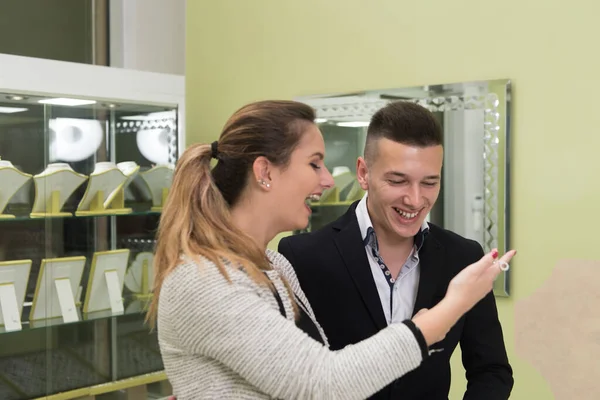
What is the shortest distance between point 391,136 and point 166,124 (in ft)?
6.30

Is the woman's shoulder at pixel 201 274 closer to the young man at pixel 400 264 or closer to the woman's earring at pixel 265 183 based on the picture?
the woman's earring at pixel 265 183

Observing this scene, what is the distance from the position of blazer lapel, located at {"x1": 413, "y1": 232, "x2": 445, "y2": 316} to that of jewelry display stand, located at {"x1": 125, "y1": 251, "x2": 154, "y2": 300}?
194 cm

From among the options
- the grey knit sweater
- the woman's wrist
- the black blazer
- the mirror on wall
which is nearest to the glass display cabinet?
the mirror on wall

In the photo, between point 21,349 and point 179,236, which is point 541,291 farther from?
point 21,349

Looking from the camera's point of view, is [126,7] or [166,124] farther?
[126,7]

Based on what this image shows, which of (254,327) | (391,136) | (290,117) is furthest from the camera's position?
(391,136)

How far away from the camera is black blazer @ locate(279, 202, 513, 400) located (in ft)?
5.86

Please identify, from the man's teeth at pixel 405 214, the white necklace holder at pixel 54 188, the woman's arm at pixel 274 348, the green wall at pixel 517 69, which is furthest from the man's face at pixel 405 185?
the white necklace holder at pixel 54 188

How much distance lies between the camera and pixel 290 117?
158cm

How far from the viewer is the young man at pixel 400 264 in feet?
5.90

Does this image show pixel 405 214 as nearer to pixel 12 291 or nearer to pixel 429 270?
pixel 429 270

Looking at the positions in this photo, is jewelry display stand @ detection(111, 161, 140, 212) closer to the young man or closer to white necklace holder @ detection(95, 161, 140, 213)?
white necklace holder @ detection(95, 161, 140, 213)

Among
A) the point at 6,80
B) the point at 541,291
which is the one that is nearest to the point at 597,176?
the point at 541,291

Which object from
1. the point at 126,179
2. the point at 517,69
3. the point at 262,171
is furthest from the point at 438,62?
the point at 262,171
